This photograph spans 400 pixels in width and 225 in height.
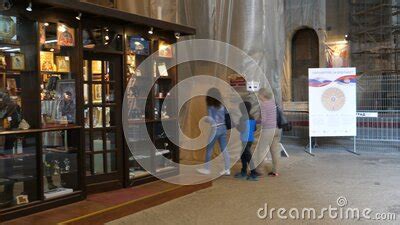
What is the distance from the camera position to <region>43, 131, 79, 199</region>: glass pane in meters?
5.71

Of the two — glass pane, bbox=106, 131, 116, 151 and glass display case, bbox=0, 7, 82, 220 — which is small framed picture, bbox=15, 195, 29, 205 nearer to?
glass display case, bbox=0, 7, 82, 220

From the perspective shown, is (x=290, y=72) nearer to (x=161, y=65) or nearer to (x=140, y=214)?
(x=161, y=65)

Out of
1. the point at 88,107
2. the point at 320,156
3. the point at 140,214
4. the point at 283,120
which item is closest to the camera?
the point at 140,214

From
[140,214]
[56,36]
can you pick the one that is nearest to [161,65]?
[56,36]

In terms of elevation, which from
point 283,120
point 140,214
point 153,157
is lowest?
point 140,214

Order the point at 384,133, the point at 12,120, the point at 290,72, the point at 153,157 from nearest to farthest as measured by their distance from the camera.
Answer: the point at 12,120 → the point at 153,157 → the point at 384,133 → the point at 290,72

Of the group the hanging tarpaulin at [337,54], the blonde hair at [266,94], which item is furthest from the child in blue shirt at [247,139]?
the hanging tarpaulin at [337,54]

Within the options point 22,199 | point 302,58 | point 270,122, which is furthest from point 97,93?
point 302,58

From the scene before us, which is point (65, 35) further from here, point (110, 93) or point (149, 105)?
point (149, 105)

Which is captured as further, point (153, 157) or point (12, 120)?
point (153, 157)

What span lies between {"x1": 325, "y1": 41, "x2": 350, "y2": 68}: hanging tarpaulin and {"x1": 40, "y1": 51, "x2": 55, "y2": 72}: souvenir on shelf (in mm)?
15134

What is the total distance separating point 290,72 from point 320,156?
11.1 meters

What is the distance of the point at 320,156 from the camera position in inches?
406

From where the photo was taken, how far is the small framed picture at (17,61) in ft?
17.4
